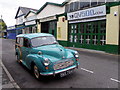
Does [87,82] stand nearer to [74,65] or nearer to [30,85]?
[74,65]

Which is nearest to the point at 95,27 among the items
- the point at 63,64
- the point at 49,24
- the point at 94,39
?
the point at 94,39

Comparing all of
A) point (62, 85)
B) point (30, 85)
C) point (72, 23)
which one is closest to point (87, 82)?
point (62, 85)

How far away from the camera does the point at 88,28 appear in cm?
1295

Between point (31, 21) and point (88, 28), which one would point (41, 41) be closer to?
point (88, 28)

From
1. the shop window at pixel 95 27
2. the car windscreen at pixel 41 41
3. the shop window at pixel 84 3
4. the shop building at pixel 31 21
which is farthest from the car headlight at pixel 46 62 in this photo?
the shop building at pixel 31 21

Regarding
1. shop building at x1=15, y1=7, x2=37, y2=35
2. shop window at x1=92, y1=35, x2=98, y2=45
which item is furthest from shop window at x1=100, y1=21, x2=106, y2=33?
shop building at x1=15, y1=7, x2=37, y2=35

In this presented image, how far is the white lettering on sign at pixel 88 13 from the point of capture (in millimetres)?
11016

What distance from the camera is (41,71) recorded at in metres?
4.25

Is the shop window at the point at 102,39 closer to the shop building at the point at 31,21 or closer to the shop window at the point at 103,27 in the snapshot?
the shop window at the point at 103,27

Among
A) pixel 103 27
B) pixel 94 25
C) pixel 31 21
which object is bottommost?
pixel 103 27

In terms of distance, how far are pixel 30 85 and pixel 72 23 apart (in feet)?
39.4

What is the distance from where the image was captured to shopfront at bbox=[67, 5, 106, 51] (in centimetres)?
1138

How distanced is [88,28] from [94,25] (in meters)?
0.89

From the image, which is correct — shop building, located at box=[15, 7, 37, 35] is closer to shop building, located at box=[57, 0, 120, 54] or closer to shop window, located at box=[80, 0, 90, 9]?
shop building, located at box=[57, 0, 120, 54]
